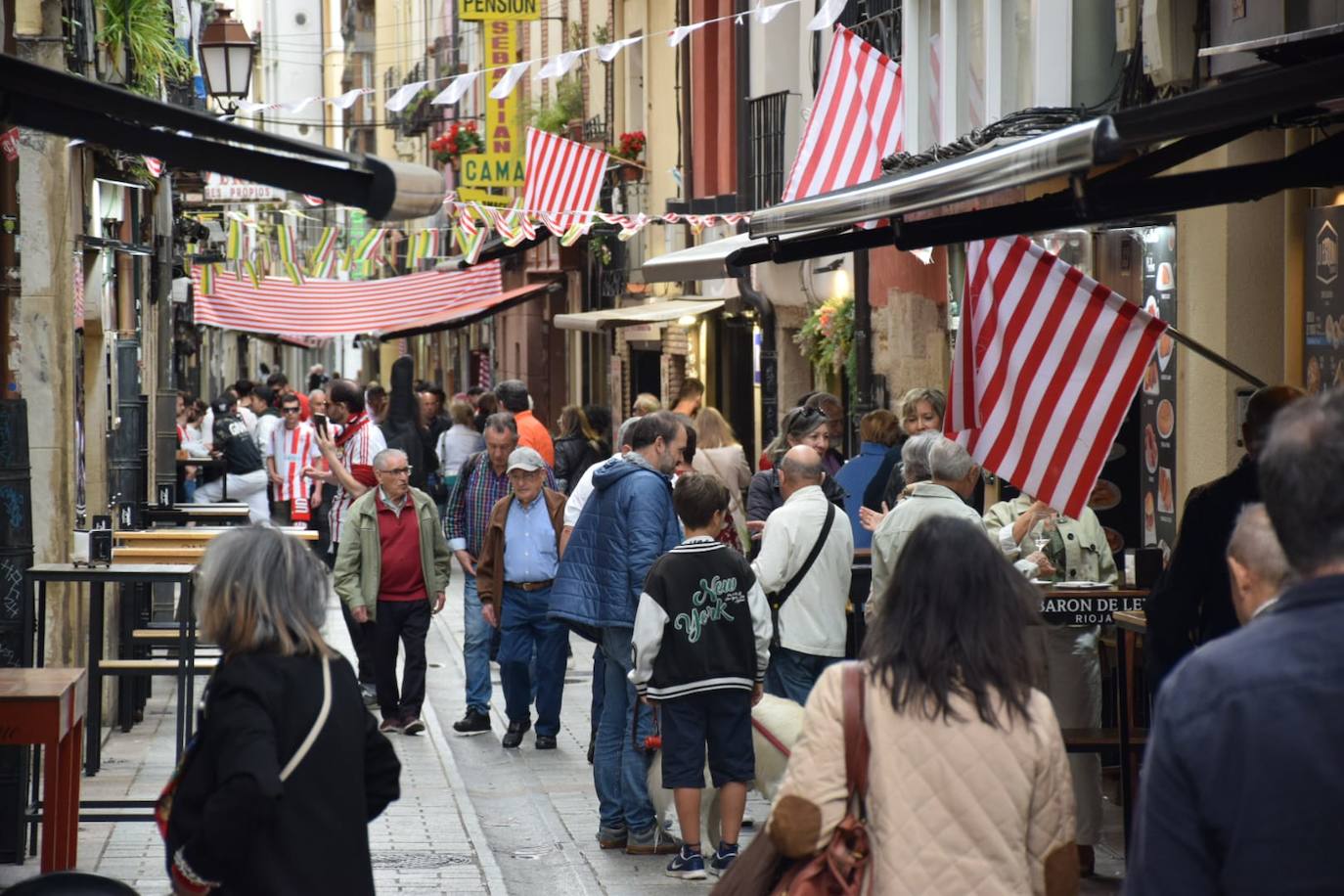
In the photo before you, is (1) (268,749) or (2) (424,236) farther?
(2) (424,236)

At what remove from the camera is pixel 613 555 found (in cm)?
926

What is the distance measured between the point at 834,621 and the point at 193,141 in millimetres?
4784

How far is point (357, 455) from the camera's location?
14.7 meters

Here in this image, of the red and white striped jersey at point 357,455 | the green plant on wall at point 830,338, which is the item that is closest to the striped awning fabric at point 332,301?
the green plant on wall at point 830,338

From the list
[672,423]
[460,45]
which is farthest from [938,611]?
[460,45]

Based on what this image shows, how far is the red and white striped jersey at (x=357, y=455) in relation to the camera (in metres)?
14.2

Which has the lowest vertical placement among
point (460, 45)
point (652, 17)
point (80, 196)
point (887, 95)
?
point (80, 196)

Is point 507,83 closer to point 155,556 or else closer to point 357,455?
point 357,455

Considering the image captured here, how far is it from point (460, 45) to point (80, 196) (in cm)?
3744

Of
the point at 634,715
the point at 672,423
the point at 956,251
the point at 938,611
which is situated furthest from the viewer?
the point at 956,251

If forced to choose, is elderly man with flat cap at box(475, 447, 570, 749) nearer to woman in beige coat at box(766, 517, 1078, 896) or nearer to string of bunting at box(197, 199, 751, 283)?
woman in beige coat at box(766, 517, 1078, 896)

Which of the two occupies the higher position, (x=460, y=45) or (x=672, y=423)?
(x=460, y=45)

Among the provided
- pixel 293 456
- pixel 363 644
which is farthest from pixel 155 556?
pixel 293 456

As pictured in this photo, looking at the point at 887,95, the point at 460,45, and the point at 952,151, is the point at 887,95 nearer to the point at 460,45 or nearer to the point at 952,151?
the point at 952,151
